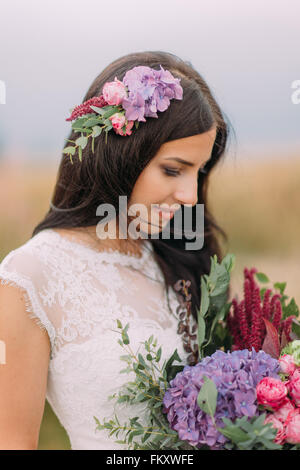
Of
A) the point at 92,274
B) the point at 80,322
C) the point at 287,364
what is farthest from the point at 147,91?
the point at 287,364

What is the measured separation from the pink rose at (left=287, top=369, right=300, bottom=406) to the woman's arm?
0.68 m

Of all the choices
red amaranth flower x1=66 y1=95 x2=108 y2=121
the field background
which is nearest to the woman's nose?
red amaranth flower x1=66 y1=95 x2=108 y2=121

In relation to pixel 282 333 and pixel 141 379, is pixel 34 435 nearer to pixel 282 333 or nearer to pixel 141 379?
pixel 141 379

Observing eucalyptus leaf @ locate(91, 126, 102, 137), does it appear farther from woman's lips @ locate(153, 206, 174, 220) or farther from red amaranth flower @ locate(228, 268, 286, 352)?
red amaranth flower @ locate(228, 268, 286, 352)

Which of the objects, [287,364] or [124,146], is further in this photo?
[124,146]

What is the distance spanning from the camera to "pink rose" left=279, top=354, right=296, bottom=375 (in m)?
1.19

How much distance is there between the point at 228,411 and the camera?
111 centimetres

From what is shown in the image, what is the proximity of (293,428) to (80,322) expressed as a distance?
67cm

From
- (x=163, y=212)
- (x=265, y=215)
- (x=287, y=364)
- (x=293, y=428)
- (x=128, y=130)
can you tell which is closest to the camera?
(x=293, y=428)

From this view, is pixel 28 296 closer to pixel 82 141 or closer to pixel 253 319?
pixel 82 141

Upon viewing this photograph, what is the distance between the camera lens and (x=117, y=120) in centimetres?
139

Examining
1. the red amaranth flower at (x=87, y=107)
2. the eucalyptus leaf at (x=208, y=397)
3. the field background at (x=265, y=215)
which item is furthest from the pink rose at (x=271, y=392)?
the field background at (x=265, y=215)

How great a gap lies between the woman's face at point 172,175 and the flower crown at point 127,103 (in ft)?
0.40

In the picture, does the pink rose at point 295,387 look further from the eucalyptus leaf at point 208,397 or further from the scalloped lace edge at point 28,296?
the scalloped lace edge at point 28,296
